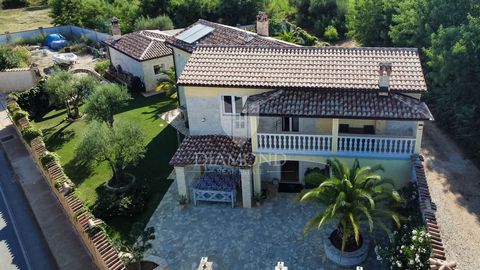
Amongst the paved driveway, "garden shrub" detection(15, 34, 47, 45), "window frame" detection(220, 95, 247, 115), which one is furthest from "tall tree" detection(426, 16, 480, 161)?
"garden shrub" detection(15, 34, 47, 45)

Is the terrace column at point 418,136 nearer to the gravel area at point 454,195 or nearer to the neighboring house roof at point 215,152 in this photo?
the gravel area at point 454,195

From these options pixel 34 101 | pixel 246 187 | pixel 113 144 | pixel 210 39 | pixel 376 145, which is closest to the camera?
pixel 376 145

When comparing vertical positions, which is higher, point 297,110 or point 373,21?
point 297,110

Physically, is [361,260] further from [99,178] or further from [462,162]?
[99,178]

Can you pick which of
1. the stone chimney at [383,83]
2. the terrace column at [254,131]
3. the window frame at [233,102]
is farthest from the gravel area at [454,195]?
the window frame at [233,102]

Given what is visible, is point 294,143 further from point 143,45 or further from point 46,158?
point 143,45

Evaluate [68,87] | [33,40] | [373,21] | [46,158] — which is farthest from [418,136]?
[33,40]
